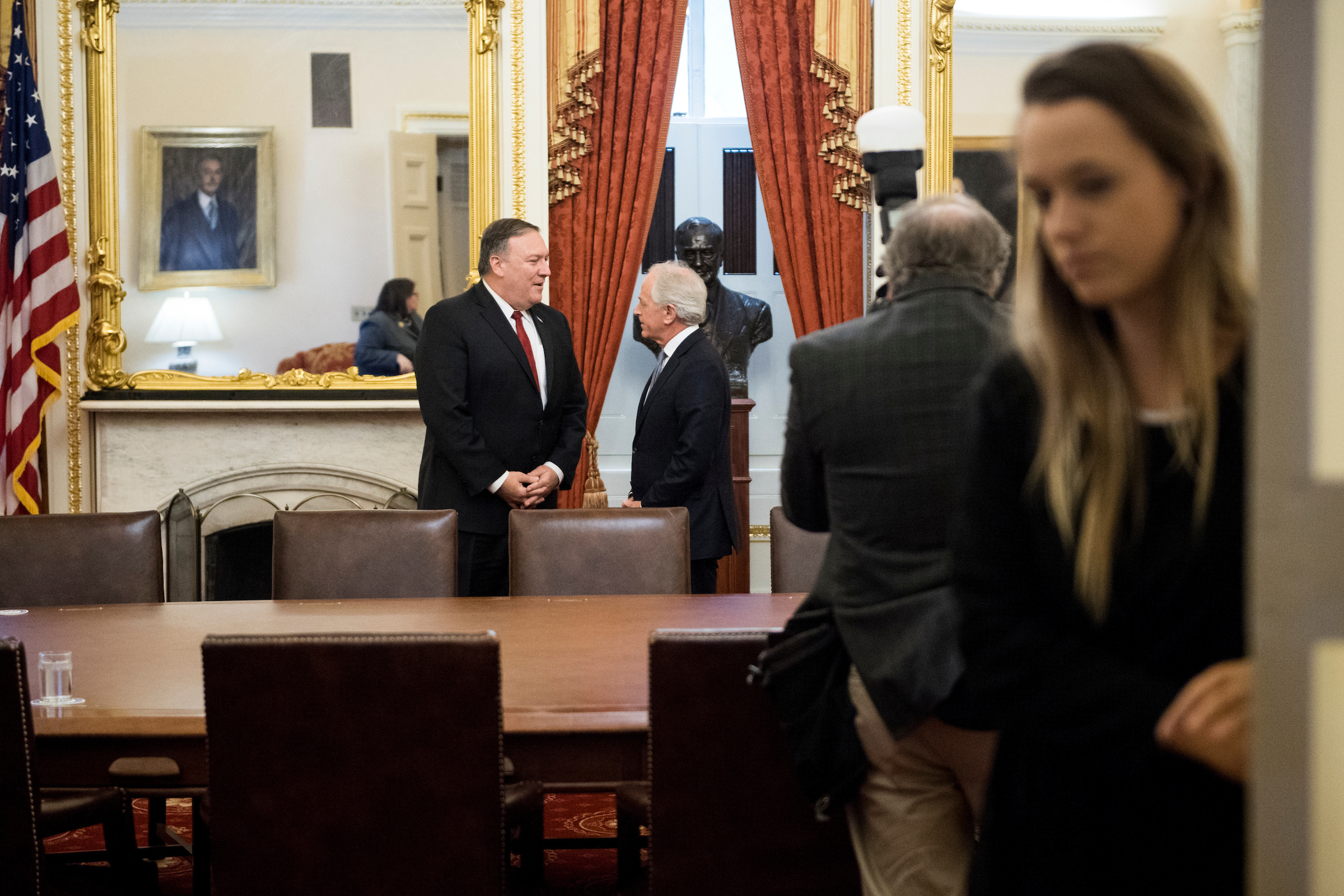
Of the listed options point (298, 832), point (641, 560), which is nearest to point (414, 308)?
point (641, 560)

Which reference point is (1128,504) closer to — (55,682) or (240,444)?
(55,682)

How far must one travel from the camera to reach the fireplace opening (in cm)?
546

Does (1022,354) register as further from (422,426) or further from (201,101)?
(201,101)

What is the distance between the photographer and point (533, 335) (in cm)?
407

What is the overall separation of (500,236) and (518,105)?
1623mm

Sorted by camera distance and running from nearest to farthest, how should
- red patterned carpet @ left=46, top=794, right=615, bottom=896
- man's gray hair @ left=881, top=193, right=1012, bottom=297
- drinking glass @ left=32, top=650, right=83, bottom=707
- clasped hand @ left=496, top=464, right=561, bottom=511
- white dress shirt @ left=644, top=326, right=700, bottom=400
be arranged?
man's gray hair @ left=881, top=193, right=1012, bottom=297, drinking glass @ left=32, top=650, right=83, bottom=707, red patterned carpet @ left=46, top=794, right=615, bottom=896, clasped hand @ left=496, top=464, right=561, bottom=511, white dress shirt @ left=644, top=326, right=700, bottom=400

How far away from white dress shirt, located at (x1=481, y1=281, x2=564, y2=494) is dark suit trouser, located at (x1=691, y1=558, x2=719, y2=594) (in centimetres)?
54

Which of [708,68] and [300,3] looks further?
[708,68]

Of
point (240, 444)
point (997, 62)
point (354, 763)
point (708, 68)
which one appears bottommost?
point (354, 763)

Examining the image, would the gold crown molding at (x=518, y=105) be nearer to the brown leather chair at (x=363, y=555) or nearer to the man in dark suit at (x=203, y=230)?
the man in dark suit at (x=203, y=230)

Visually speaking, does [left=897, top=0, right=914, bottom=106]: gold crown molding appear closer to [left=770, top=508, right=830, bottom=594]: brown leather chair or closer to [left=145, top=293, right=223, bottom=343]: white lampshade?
[left=770, top=508, right=830, bottom=594]: brown leather chair

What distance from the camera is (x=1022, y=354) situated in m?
1.07

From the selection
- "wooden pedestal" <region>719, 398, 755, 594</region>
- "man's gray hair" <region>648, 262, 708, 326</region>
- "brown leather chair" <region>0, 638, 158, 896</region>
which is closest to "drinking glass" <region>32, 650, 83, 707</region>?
"brown leather chair" <region>0, 638, 158, 896</region>

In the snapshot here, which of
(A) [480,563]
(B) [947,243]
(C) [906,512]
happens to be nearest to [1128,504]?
(C) [906,512]
